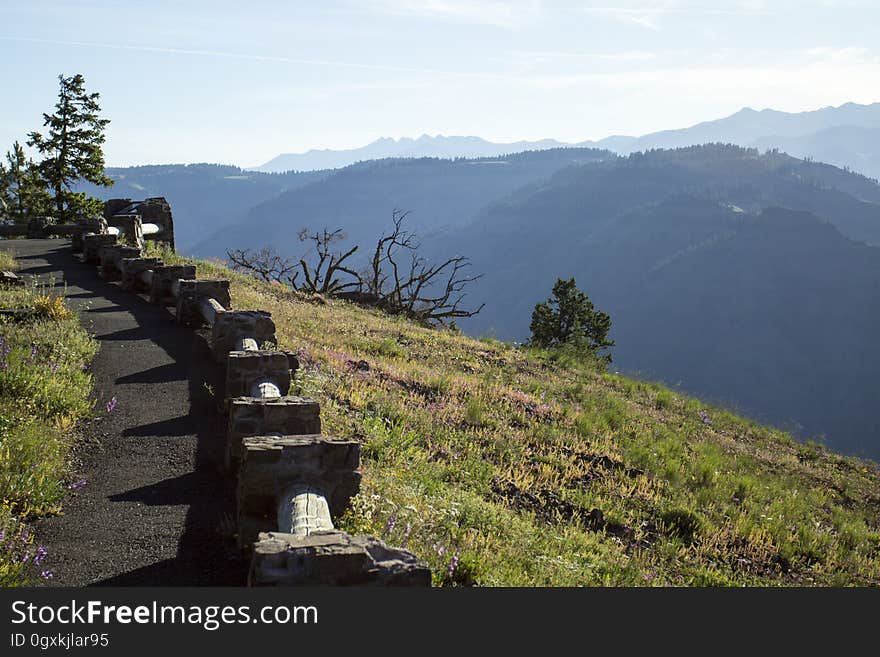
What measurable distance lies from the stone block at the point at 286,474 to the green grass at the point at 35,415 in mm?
1681

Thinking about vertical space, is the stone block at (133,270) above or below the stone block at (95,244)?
below

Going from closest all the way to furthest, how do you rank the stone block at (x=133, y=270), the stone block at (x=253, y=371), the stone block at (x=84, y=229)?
the stone block at (x=253, y=371) → the stone block at (x=133, y=270) → the stone block at (x=84, y=229)

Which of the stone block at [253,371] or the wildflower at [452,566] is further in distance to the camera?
the stone block at [253,371]

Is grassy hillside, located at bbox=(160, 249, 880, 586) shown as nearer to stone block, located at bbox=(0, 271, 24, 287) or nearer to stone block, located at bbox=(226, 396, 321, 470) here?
stone block, located at bbox=(226, 396, 321, 470)

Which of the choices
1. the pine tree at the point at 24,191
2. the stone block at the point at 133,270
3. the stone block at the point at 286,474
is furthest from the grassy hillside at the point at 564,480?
the pine tree at the point at 24,191

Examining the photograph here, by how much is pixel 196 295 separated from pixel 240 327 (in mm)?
3334

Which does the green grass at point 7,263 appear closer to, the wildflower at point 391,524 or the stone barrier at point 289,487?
the stone barrier at point 289,487

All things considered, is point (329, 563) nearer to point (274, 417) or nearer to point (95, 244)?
point (274, 417)

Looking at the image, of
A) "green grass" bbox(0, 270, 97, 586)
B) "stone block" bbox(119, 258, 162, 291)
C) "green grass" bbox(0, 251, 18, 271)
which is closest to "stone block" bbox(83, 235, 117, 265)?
"green grass" bbox(0, 251, 18, 271)

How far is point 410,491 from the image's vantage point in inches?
307

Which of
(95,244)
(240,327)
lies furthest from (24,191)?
(240,327)

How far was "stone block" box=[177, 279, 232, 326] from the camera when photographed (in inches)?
545

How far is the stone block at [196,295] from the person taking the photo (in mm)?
13836

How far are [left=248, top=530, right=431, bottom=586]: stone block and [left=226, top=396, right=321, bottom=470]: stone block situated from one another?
2.48 m
